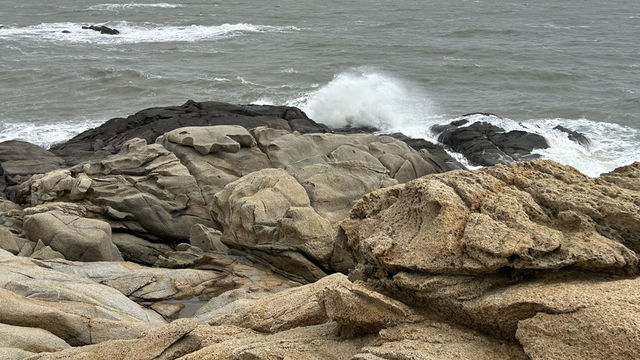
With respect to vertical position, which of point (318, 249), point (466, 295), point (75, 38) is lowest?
point (75, 38)

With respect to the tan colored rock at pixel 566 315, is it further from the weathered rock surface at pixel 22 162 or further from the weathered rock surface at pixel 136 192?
the weathered rock surface at pixel 22 162

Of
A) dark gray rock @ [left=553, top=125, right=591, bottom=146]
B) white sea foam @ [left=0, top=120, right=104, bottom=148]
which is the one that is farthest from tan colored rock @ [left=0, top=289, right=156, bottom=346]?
dark gray rock @ [left=553, top=125, right=591, bottom=146]

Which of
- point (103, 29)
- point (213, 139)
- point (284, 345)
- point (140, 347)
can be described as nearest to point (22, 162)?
point (213, 139)

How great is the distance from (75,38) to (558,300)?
2314 inches

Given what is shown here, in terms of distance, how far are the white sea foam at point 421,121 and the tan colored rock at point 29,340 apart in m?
20.4

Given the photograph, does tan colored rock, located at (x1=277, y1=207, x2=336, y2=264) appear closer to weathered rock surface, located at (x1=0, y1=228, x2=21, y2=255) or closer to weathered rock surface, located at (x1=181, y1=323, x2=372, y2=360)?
weathered rock surface, located at (x1=0, y1=228, x2=21, y2=255)

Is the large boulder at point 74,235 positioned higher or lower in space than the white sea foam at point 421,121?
higher

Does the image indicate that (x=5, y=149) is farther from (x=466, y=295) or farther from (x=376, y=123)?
(x=466, y=295)

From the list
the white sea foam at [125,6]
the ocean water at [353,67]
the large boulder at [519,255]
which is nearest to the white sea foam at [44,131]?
the ocean water at [353,67]

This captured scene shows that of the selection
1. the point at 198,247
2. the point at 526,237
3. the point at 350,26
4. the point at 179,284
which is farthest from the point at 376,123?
the point at 350,26

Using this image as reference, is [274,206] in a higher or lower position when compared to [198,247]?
higher

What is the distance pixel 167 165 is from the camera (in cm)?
1909

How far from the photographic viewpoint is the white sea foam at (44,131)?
30.1 metres

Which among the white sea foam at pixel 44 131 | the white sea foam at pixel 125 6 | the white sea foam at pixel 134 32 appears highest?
the white sea foam at pixel 44 131
